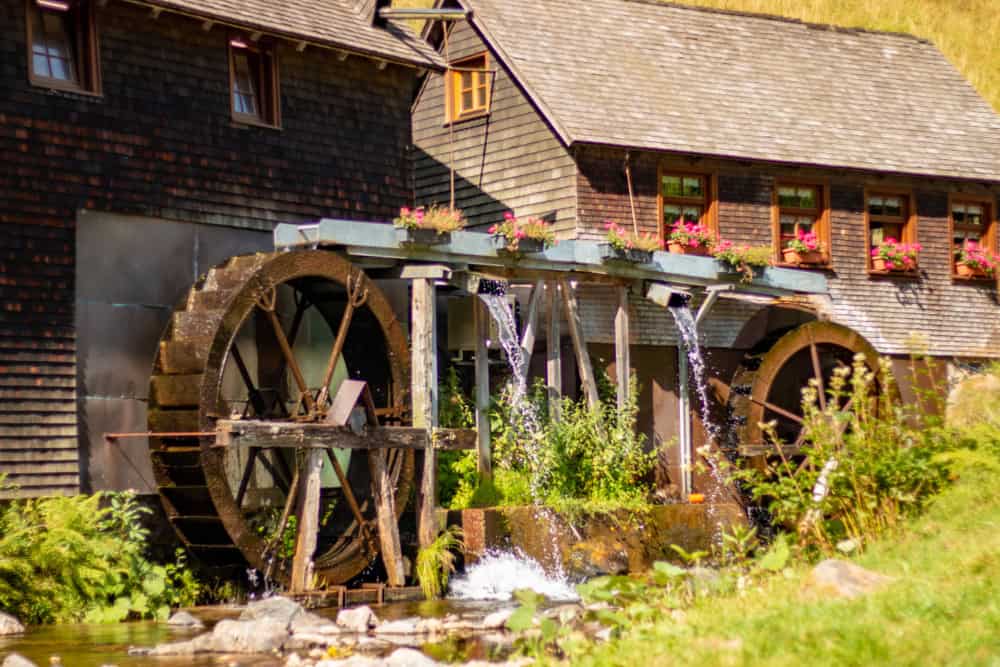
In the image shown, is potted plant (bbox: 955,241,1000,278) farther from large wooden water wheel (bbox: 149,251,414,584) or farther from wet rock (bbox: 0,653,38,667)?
wet rock (bbox: 0,653,38,667)

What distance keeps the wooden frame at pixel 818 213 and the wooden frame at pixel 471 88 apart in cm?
421

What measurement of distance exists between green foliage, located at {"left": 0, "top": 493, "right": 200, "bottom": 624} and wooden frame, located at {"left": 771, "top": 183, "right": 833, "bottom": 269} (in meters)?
10.8

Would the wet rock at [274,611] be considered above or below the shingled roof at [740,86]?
below

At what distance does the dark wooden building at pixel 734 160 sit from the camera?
797 inches

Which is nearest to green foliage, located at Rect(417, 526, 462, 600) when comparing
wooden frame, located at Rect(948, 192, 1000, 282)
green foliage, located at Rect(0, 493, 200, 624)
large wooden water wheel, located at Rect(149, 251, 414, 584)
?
large wooden water wheel, located at Rect(149, 251, 414, 584)

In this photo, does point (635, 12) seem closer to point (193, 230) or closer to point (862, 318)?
point (862, 318)

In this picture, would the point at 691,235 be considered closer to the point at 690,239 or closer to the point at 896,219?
the point at 690,239

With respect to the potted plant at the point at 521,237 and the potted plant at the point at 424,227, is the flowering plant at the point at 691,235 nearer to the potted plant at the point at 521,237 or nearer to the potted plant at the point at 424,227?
the potted plant at the point at 521,237

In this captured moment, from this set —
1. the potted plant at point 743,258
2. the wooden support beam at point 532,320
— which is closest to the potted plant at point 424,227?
the wooden support beam at point 532,320

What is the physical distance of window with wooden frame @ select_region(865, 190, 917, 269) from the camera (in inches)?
902

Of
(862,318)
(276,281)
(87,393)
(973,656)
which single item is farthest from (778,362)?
(973,656)

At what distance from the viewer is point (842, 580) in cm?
852

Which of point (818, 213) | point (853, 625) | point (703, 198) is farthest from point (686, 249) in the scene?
point (853, 625)

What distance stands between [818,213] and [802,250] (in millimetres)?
817
